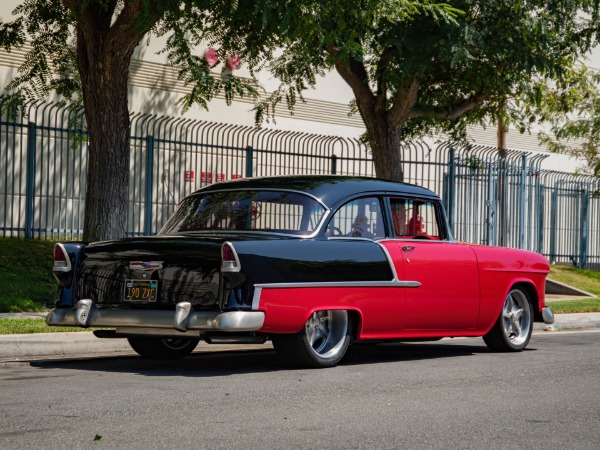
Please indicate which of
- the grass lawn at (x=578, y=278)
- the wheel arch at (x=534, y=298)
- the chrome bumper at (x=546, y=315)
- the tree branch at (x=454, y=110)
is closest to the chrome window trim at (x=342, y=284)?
the wheel arch at (x=534, y=298)

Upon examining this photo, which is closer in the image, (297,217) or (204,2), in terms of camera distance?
(297,217)

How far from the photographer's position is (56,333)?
1112 centimetres

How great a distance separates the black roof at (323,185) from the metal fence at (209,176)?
27.8 ft

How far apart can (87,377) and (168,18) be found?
622cm

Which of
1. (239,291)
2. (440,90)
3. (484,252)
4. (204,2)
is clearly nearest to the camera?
(239,291)

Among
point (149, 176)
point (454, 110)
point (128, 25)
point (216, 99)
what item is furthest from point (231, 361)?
point (216, 99)

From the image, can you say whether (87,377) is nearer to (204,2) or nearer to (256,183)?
(256,183)

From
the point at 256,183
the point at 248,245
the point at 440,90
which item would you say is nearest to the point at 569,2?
the point at 440,90

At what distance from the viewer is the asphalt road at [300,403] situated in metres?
6.25

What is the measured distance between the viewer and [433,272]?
10391 millimetres

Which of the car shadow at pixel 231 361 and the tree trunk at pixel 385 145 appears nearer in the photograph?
the car shadow at pixel 231 361

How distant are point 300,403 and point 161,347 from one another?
3174 mm

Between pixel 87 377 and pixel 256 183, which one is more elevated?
pixel 256 183

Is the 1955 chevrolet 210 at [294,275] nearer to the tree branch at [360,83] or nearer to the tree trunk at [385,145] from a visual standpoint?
the tree trunk at [385,145]
